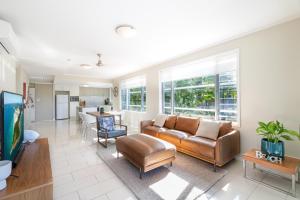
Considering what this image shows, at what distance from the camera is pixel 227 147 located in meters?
2.66

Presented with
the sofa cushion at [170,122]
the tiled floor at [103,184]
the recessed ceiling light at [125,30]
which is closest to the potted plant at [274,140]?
the tiled floor at [103,184]

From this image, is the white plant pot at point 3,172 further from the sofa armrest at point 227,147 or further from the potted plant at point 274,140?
the potted plant at point 274,140

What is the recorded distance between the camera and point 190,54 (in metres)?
4.05

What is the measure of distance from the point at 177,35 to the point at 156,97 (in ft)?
8.64

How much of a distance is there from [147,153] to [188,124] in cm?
177

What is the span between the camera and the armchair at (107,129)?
12.8 ft

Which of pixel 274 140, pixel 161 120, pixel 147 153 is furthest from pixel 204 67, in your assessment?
pixel 147 153

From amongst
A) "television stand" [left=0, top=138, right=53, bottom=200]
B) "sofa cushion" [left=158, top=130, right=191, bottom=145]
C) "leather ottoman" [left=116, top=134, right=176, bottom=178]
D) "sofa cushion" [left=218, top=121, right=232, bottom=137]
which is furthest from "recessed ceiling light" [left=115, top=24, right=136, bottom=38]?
"sofa cushion" [left=218, top=121, right=232, bottom=137]

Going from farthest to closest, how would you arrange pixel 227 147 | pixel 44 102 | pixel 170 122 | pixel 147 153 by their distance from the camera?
pixel 44 102 < pixel 170 122 < pixel 227 147 < pixel 147 153

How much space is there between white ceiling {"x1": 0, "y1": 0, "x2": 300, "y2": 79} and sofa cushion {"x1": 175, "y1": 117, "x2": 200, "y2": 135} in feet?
6.10

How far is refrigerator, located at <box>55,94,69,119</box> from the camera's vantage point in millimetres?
8680

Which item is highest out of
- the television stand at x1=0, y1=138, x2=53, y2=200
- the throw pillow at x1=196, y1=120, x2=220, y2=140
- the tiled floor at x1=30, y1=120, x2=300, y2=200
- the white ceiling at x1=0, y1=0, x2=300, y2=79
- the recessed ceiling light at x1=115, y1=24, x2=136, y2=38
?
the white ceiling at x1=0, y1=0, x2=300, y2=79

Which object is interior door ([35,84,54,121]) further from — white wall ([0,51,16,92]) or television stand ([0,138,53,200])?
television stand ([0,138,53,200])

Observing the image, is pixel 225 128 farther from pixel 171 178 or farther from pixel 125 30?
pixel 125 30
